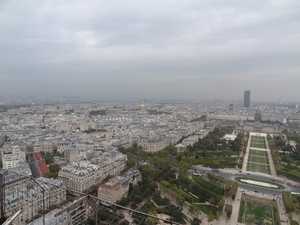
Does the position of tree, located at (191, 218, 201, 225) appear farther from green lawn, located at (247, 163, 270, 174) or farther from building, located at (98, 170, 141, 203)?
green lawn, located at (247, 163, 270, 174)

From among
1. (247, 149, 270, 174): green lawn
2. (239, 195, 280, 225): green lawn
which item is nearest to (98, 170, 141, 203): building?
(239, 195, 280, 225): green lawn

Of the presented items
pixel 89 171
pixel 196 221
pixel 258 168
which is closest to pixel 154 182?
pixel 89 171

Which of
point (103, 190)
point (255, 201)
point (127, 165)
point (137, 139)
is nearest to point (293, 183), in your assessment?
point (255, 201)

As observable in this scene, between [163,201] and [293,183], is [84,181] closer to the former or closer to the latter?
[163,201]

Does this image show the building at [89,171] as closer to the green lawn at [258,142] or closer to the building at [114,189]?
the building at [114,189]

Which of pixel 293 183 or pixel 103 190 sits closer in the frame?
pixel 103 190

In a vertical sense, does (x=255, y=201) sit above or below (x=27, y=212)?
below
